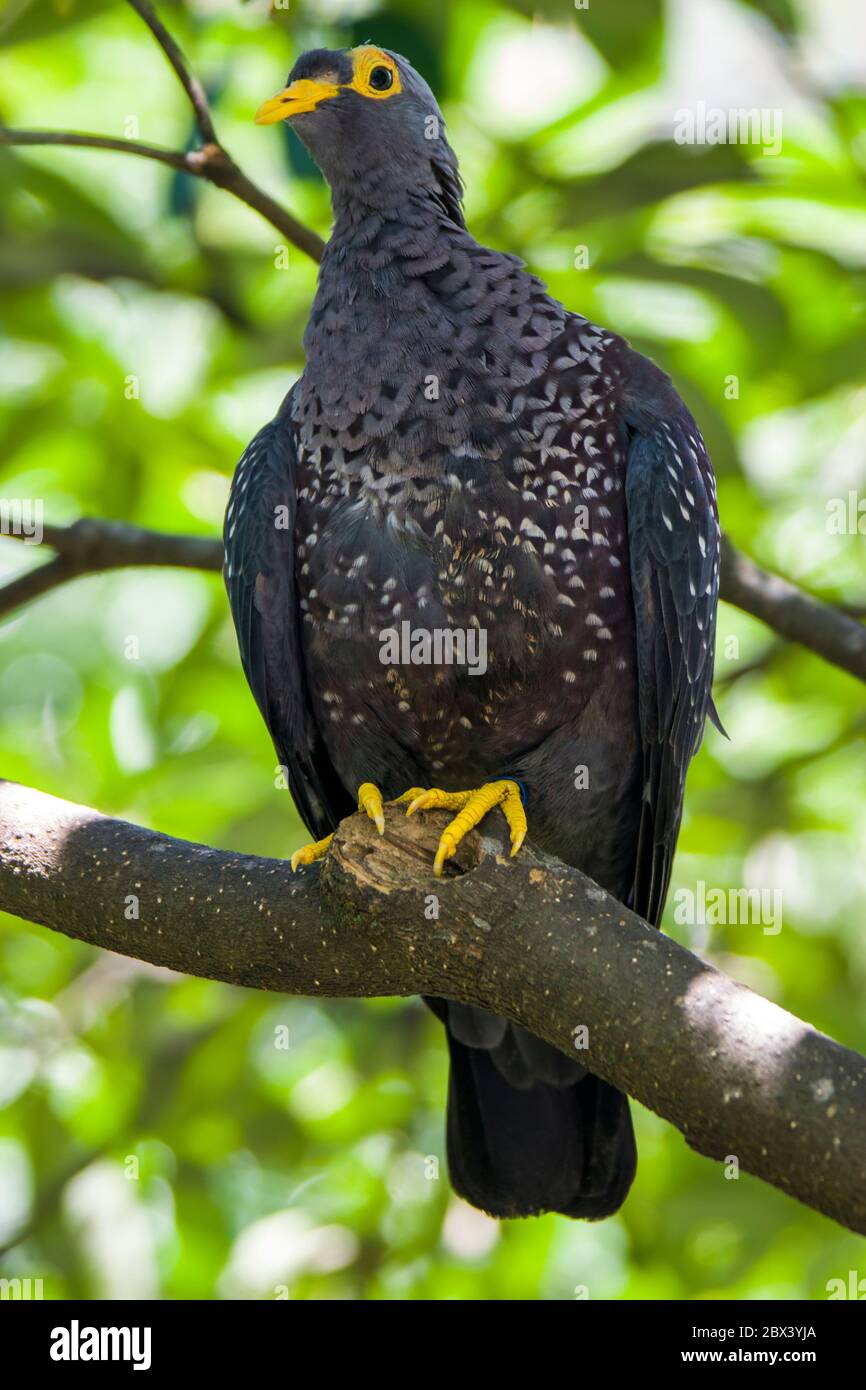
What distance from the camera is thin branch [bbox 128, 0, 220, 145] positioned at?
3740 mm

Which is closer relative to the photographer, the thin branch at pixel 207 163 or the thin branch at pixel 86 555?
the thin branch at pixel 207 163

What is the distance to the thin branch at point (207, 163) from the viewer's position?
378 centimetres

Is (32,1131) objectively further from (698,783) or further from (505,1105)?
(698,783)

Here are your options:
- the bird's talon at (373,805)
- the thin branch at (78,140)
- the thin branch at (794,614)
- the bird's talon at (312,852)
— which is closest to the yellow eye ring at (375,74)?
the thin branch at (78,140)

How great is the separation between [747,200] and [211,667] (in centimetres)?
233

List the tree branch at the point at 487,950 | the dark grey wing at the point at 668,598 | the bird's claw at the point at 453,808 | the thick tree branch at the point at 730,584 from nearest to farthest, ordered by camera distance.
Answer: the tree branch at the point at 487,950, the bird's claw at the point at 453,808, the dark grey wing at the point at 668,598, the thick tree branch at the point at 730,584

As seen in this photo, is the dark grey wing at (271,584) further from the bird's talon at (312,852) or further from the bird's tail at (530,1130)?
the bird's tail at (530,1130)

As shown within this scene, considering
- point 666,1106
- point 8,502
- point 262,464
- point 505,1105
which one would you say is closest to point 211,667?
point 8,502

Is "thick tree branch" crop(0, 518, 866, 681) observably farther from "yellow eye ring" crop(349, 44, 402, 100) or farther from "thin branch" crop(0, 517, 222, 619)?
"yellow eye ring" crop(349, 44, 402, 100)

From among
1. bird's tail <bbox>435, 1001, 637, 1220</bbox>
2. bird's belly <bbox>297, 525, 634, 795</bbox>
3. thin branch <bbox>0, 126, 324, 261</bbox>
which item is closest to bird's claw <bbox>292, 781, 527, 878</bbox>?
bird's belly <bbox>297, 525, 634, 795</bbox>

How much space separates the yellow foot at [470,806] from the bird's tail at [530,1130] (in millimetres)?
977

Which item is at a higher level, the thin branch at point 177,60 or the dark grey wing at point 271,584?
the thin branch at point 177,60

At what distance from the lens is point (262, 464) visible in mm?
3877

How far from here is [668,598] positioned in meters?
3.71
